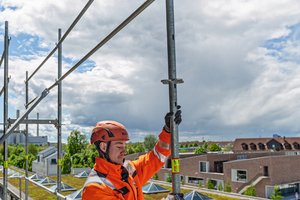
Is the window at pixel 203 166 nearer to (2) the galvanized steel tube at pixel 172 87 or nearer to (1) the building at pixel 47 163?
(1) the building at pixel 47 163

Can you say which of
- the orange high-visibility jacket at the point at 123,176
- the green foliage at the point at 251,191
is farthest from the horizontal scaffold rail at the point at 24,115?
the green foliage at the point at 251,191

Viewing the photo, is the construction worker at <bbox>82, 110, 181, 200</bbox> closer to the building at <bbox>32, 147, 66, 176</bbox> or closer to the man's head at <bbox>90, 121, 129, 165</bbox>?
the man's head at <bbox>90, 121, 129, 165</bbox>

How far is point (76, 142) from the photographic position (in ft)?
204

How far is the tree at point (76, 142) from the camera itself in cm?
6097

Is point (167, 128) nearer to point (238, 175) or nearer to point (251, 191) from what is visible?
point (251, 191)

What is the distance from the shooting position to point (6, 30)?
41.2 ft

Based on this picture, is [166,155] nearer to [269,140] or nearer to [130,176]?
[130,176]

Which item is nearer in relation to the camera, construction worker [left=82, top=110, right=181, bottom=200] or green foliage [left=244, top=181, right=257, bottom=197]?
construction worker [left=82, top=110, right=181, bottom=200]

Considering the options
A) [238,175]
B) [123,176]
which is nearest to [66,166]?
[238,175]

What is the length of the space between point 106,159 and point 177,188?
981 mm

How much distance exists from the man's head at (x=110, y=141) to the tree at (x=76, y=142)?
5980cm

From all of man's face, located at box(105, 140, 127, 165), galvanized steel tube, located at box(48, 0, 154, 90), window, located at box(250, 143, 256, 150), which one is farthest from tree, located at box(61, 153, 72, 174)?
window, located at box(250, 143, 256, 150)

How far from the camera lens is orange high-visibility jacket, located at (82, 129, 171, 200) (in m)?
3.35

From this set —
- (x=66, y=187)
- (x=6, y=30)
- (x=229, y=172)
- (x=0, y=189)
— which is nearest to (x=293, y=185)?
(x=229, y=172)
